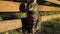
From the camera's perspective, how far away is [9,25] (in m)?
4.08

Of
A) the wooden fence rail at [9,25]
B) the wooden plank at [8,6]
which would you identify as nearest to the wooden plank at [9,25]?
the wooden fence rail at [9,25]

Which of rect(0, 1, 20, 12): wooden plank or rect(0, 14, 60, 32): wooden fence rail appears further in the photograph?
rect(0, 1, 20, 12): wooden plank

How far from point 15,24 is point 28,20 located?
1.22 ft

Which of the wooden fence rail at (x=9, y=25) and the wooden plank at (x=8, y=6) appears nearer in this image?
Answer: the wooden fence rail at (x=9, y=25)

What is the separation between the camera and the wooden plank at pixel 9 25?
394cm

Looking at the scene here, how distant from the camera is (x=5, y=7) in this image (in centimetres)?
412

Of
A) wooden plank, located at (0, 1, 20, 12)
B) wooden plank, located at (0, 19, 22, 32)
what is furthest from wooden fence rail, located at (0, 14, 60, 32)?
wooden plank, located at (0, 1, 20, 12)

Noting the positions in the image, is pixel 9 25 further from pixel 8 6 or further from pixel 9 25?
pixel 8 6

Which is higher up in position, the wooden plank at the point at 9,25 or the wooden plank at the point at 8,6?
the wooden plank at the point at 8,6

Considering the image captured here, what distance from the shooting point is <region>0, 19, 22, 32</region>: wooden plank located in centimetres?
394

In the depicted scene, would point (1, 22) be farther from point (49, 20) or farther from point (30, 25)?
point (49, 20)

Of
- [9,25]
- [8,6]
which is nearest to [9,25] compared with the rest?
[9,25]

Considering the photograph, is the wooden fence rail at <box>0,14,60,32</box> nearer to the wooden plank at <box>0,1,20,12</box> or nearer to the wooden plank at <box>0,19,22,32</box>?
the wooden plank at <box>0,19,22,32</box>

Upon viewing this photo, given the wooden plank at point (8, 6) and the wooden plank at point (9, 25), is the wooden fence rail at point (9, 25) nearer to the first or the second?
the wooden plank at point (9, 25)
